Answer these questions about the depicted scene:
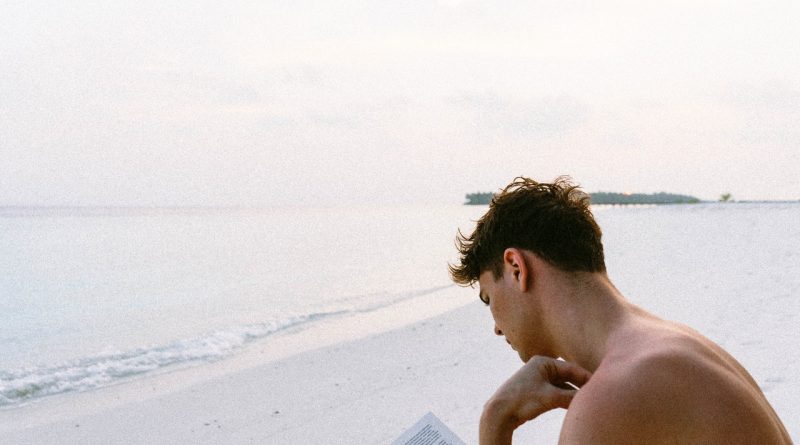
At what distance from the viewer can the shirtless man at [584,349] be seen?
1551mm

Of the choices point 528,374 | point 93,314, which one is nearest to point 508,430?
point 528,374

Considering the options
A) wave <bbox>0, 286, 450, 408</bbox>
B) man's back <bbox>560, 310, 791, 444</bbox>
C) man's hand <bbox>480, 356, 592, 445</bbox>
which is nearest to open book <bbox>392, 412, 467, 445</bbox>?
man's hand <bbox>480, 356, 592, 445</bbox>

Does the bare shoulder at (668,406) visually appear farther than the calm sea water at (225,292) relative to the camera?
No

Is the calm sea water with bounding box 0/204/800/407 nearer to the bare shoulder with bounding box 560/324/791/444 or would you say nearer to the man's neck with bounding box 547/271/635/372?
the man's neck with bounding box 547/271/635/372

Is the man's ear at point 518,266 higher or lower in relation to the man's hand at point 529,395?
higher

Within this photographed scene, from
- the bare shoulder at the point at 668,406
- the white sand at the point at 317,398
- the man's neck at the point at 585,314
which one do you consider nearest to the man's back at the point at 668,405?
the bare shoulder at the point at 668,406

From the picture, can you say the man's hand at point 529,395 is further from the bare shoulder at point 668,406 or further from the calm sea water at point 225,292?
the calm sea water at point 225,292

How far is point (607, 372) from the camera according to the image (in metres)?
1.65

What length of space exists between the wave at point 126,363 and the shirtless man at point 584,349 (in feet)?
22.8

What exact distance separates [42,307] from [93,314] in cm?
178

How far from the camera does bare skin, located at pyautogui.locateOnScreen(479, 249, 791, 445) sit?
1547mm

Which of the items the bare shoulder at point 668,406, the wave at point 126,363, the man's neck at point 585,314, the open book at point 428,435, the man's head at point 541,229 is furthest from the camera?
the wave at point 126,363

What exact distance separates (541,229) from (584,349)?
1.16 ft

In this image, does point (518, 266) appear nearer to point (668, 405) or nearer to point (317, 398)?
point (668, 405)
